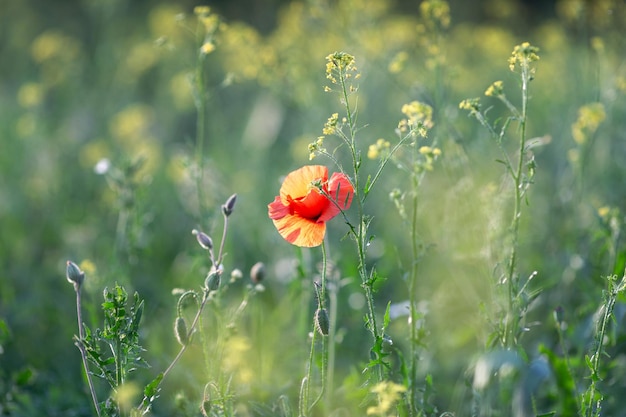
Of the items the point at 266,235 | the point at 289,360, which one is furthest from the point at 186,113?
the point at 289,360

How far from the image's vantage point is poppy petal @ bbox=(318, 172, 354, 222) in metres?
1.83

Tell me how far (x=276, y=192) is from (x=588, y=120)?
2.07m

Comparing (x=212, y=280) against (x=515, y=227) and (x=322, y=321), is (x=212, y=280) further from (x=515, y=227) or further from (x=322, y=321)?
(x=515, y=227)

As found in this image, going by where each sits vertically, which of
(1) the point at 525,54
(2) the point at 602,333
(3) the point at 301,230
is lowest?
(2) the point at 602,333

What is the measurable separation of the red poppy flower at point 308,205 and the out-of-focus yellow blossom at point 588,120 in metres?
1.29

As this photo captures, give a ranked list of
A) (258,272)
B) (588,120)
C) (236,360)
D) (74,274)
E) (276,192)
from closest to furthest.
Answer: (74,274) < (236,360) < (258,272) < (588,120) < (276,192)

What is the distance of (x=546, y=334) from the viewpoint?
9.66 feet

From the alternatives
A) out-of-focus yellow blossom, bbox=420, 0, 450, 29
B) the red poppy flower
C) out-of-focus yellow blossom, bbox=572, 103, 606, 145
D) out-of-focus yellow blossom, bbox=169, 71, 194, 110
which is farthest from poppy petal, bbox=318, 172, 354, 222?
out-of-focus yellow blossom, bbox=169, 71, 194, 110

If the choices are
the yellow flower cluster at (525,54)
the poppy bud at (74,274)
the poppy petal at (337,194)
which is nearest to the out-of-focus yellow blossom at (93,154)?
the poppy bud at (74,274)

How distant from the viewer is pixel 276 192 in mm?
4422

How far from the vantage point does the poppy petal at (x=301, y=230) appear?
1.82 meters

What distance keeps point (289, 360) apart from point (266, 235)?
1.04 m

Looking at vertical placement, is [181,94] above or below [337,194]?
above

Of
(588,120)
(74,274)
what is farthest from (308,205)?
(588,120)
